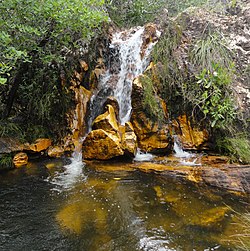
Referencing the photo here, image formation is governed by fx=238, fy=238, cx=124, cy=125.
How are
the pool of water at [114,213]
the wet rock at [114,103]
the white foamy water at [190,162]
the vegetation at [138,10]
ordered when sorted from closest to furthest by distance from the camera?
the pool of water at [114,213], the white foamy water at [190,162], the wet rock at [114,103], the vegetation at [138,10]

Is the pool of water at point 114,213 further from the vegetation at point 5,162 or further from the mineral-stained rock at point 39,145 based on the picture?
the mineral-stained rock at point 39,145

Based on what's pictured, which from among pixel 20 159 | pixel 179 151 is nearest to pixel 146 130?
pixel 179 151

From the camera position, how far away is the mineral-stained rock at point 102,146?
512 cm

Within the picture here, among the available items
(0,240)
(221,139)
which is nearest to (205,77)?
(221,139)

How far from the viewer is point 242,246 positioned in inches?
101

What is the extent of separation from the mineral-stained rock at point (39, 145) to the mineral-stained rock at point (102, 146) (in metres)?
1.16

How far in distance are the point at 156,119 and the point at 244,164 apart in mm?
2013

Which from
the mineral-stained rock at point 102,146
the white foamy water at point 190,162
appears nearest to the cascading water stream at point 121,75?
the mineral-stained rock at point 102,146

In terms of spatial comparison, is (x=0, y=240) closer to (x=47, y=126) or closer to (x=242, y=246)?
(x=242, y=246)

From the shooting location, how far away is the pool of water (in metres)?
2.66

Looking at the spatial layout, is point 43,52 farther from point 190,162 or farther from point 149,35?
point 190,162

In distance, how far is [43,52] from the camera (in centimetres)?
538

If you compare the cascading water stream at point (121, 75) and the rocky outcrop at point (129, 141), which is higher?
the cascading water stream at point (121, 75)

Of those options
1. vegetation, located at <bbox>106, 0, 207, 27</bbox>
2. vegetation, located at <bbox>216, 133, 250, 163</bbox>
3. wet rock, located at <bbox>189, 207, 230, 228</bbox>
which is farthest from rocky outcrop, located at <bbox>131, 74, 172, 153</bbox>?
vegetation, located at <bbox>106, 0, 207, 27</bbox>
